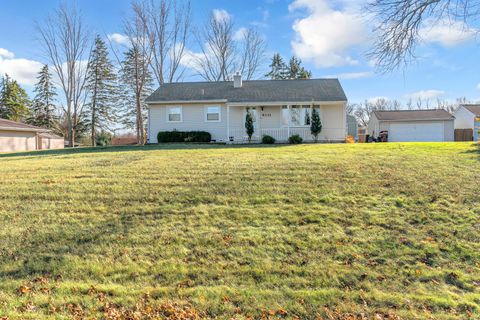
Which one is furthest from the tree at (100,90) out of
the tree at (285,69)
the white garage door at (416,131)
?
the white garage door at (416,131)

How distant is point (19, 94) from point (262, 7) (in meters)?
42.9

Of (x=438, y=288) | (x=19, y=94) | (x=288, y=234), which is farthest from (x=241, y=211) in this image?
(x=19, y=94)

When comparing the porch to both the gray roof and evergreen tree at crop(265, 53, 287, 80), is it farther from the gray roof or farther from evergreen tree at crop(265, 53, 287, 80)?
evergreen tree at crop(265, 53, 287, 80)

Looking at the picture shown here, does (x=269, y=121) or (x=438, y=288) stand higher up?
(x=269, y=121)

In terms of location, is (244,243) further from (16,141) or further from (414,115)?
(414,115)

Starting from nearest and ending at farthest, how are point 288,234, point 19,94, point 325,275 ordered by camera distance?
point 325,275, point 288,234, point 19,94

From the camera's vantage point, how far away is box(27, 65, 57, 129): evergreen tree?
42188 mm

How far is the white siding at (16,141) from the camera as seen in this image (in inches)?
941

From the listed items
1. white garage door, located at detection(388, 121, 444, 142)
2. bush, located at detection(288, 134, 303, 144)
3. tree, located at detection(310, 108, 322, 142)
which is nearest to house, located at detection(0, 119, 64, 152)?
bush, located at detection(288, 134, 303, 144)

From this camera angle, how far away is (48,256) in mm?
4508

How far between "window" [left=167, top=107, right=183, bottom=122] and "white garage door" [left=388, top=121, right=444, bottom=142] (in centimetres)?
1883

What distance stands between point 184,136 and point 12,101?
39024mm

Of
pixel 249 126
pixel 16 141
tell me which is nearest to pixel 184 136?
pixel 249 126

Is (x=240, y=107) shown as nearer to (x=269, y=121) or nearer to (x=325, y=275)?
(x=269, y=121)
